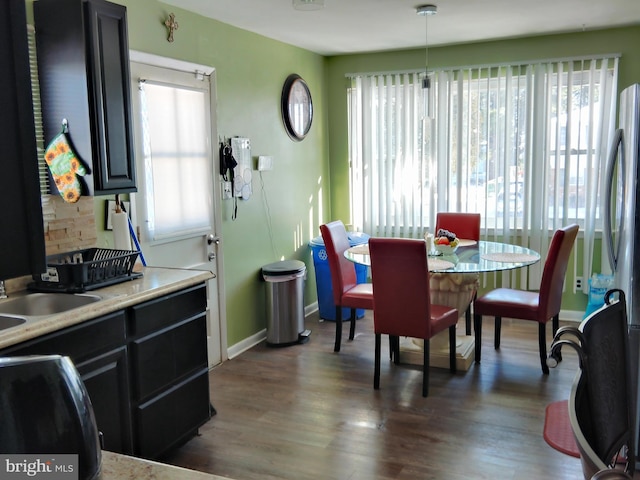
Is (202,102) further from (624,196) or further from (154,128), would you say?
(624,196)

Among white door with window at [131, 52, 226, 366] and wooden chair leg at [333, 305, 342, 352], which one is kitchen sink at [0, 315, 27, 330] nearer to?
white door with window at [131, 52, 226, 366]

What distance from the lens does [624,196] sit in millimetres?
2967

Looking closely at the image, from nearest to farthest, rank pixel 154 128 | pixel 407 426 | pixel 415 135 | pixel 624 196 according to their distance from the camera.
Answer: pixel 624 196 < pixel 407 426 < pixel 154 128 < pixel 415 135

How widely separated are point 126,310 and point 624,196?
7.96ft

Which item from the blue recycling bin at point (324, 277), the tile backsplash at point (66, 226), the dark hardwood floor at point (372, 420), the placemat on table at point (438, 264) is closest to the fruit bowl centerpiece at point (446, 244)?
the placemat on table at point (438, 264)

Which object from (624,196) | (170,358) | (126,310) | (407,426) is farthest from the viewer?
(407,426)

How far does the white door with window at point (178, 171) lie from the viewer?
139 inches

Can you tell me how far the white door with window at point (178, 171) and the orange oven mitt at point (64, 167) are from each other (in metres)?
0.66

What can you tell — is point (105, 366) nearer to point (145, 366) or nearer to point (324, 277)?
point (145, 366)

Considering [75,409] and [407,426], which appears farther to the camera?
[407,426]

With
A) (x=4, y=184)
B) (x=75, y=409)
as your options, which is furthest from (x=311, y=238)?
(x=75, y=409)

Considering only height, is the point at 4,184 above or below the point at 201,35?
below

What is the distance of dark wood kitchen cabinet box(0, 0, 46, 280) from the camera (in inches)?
87.1

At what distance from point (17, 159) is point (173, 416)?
1.35m
